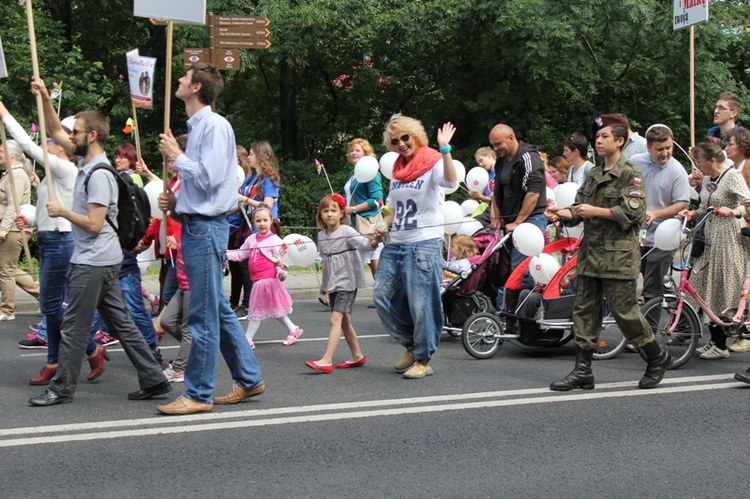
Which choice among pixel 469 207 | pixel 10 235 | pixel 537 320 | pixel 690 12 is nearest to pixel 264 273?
pixel 537 320

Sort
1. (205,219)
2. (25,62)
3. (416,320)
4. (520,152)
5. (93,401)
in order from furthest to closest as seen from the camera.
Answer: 1. (25,62)
2. (520,152)
3. (416,320)
4. (93,401)
5. (205,219)

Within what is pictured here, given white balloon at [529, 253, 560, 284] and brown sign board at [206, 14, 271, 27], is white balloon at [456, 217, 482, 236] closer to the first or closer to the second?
white balloon at [529, 253, 560, 284]

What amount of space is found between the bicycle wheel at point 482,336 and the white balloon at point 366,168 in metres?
2.43

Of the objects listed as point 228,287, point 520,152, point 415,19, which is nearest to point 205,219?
point 520,152

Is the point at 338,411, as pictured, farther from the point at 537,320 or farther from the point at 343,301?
the point at 537,320

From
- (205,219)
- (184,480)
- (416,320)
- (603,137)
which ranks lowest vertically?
(184,480)

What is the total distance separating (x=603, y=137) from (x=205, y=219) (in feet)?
9.09

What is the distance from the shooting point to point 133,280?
794cm

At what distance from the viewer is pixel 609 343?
8.51m

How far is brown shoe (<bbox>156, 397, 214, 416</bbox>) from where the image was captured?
6230 millimetres

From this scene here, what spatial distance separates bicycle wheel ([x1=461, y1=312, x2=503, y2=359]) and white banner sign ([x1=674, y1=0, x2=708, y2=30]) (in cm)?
501

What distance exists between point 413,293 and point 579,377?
1.32m

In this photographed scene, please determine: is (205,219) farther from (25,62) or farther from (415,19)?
(415,19)

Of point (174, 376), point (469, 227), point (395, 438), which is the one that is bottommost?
point (395, 438)
